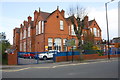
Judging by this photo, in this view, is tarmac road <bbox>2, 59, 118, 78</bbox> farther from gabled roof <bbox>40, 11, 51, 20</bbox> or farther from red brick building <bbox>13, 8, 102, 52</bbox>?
gabled roof <bbox>40, 11, 51, 20</bbox>

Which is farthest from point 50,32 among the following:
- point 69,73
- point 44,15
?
point 69,73

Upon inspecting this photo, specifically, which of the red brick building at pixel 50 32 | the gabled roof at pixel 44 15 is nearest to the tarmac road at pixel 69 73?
the red brick building at pixel 50 32

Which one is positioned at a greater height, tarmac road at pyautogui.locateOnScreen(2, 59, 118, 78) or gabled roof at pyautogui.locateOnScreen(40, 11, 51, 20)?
gabled roof at pyautogui.locateOnScreen(40, 11, 51, 20)

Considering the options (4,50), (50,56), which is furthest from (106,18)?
(4,50)

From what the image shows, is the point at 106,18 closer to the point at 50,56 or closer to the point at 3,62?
the point at 50,56

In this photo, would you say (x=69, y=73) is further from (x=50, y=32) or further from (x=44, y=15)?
(x=44, y=15)

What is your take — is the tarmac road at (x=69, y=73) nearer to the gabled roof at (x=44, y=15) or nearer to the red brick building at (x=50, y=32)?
the red brick building at (x=50, y=32)

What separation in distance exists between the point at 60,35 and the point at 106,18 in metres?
15.7

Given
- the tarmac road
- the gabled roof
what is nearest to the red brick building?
the gabled roof

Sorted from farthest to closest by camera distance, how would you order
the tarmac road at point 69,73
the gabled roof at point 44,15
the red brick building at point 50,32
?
the gabled roof at point 44,15
the red brick building at point 50,32
the tarmac road at point 69,73

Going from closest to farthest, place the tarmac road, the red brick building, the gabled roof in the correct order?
the tarmac road < the red brick building < the gabled roof

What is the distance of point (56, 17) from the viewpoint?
134 ft

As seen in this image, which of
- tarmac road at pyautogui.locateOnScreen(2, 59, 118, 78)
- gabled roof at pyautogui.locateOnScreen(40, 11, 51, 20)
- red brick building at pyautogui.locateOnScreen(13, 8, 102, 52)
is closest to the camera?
tarmac road at pyautogui.locateOnScreen(2, 59, 118, 78)

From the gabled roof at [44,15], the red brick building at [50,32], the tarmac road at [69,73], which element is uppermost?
the gabled roof at [44,15]
